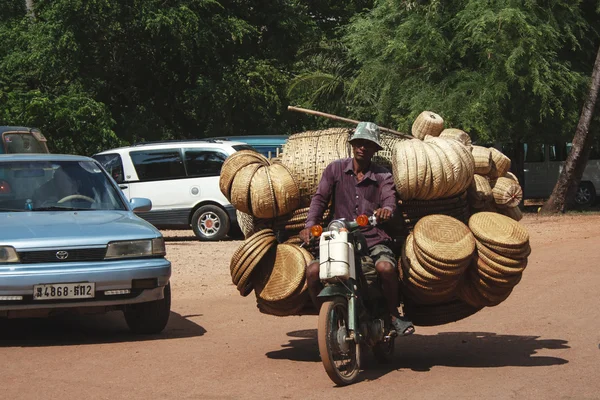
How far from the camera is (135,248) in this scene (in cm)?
957

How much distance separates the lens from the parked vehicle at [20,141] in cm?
1984

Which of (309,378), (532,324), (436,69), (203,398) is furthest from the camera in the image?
(436,69)

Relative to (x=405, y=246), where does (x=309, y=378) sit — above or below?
below

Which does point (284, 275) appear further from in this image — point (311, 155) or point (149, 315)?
point (149, 315)

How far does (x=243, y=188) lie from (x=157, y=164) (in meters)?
13.5

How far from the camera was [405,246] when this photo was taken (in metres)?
8.11

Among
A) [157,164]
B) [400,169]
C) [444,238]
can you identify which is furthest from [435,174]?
[157,164]

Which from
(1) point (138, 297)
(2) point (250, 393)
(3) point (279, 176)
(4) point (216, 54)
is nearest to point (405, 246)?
(3) point (279, 176)

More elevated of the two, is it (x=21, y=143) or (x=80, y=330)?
(x=21, y=143)

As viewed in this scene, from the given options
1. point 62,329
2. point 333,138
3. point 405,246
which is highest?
point 333,138

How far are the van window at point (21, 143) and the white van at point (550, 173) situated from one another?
1832cm

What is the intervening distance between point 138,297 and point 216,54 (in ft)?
82.9

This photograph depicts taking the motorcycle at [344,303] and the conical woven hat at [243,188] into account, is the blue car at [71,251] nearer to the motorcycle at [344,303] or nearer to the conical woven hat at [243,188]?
the conical woven hat at [243,188]

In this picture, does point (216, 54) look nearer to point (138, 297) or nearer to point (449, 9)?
point (449, 9)
